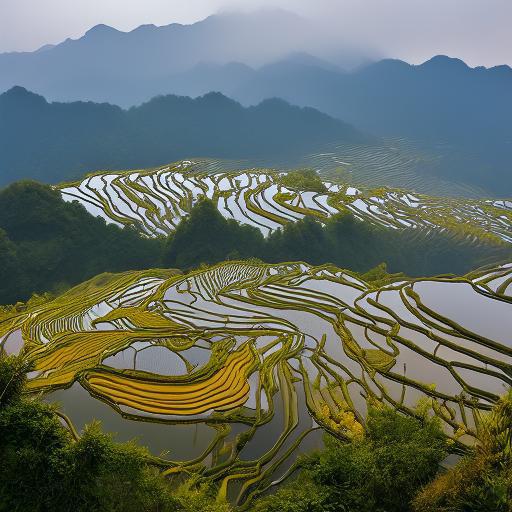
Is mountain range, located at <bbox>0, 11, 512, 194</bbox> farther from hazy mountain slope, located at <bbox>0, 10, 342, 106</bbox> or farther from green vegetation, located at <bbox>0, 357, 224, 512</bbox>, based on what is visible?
green vegetation, located at <bbox>0, 357, 224, 512</bbox>

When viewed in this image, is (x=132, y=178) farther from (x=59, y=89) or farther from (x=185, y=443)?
(x=59, y=89)

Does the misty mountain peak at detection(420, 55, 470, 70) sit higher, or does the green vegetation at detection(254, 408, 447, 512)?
the misty mountain peak at detection(420, 55, 470, 70)

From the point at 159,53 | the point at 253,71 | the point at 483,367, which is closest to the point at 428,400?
the point at 483,367

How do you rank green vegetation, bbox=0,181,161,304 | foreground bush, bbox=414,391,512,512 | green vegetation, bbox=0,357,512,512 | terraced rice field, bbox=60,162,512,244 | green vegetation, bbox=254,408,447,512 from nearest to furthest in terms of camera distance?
foreground bush, bbox=414,391,512,512, green vegetation, bbox=0,357,512,512, green vegetation, bbox=254,408,447,512, green vegetation, bbox=0,181,161,304, terraced rice field, bbox=60,162,512,244

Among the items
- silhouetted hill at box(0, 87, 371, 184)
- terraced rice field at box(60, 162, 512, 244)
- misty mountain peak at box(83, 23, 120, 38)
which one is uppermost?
misty mountain peak at box(83, 23, 120, 38)

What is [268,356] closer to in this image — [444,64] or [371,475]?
[371,475]

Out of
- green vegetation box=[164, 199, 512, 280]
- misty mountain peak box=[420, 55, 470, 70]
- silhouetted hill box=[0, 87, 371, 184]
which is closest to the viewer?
green vegetation box=[164, 199, 512, 280]

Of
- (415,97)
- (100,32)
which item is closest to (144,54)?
(100,32)

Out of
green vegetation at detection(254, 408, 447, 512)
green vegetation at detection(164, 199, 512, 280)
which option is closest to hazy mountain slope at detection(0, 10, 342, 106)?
green vegetation at detection(164, 199, 512, 280)
